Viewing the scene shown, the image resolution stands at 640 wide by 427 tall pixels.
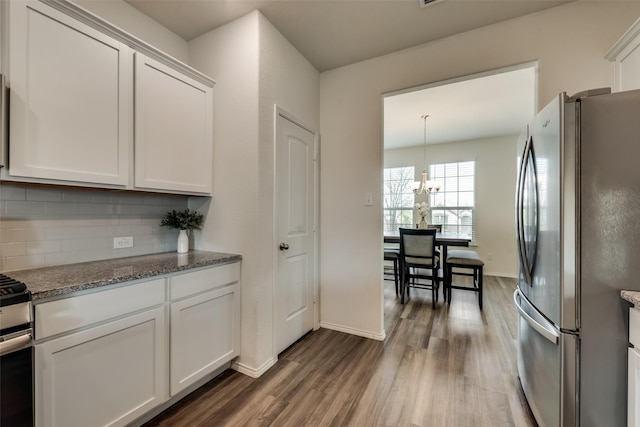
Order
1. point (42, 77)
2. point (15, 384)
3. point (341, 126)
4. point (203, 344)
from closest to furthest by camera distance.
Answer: point (15, 384)
point (42, 77)
point (203, 344)
point (341, 126)

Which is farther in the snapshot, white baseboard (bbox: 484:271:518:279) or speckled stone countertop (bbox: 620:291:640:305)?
white baseboard (bbox: 484:271:518:279)

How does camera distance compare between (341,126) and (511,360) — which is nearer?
(511,360)

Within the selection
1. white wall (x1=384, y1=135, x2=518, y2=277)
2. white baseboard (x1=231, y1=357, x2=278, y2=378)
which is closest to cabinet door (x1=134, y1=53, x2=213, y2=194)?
white baseboard (x1=231, y1=357, x2=278, y2=378)

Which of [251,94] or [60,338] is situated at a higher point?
[251,94]

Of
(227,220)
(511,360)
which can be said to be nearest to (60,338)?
(227,220)

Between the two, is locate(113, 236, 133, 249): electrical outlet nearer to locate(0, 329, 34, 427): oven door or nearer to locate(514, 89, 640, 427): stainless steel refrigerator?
locate(0, 329, 34, 427): oven door

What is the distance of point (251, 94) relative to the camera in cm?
200

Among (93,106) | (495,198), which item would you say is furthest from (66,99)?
(495,198)

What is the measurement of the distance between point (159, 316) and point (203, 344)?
411 mm

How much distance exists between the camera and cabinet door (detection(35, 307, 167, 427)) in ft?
3.71

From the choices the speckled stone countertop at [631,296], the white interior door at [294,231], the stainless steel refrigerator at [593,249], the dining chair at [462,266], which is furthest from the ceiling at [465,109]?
the speckled stone countertop at [631,296]

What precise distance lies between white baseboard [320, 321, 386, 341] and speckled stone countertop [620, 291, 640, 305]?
1.81 m

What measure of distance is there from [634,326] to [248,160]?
222 cm

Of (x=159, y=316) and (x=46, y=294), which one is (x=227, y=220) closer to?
(x=159, y=316)
